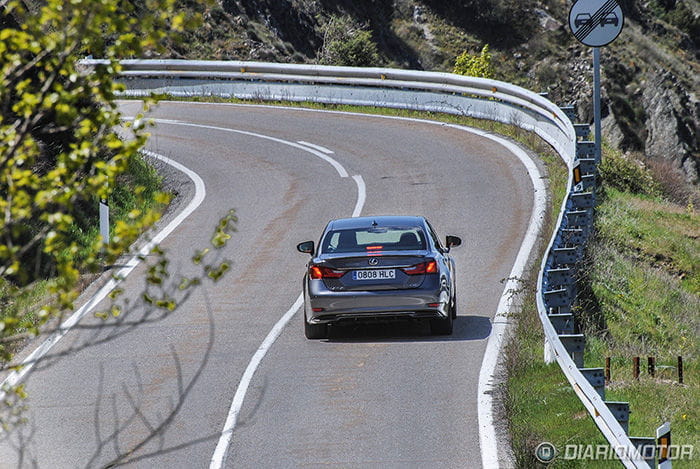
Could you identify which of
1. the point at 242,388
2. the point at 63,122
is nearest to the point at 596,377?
the point at 242,388

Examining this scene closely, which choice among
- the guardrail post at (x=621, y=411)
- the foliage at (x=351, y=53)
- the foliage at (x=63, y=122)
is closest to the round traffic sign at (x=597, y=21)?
the guardrail post at (x=621, y=411)

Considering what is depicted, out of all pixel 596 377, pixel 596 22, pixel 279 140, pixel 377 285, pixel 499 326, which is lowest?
pixel 279 140

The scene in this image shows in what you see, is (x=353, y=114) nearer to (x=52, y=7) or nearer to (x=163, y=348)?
(x=163, y=348)

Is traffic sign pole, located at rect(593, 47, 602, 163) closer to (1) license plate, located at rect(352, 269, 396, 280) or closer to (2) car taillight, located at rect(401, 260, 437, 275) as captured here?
(2) car taillight, located at rect(401, 260, 437, 275)

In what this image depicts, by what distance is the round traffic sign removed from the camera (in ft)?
63.1

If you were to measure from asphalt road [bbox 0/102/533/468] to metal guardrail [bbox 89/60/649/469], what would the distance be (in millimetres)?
1140

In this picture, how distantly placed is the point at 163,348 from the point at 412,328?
316 centimetres

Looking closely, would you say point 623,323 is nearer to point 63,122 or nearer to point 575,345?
point 575,345

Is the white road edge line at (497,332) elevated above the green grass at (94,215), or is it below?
above

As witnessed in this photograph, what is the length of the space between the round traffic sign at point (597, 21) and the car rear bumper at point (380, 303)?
8.38 m

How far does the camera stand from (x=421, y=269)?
499 inches

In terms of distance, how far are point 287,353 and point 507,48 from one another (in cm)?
6047

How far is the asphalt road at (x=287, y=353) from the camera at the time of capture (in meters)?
9.38

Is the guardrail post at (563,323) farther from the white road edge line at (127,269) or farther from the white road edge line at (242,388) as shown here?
Result: the white road edge line at (127,269)
